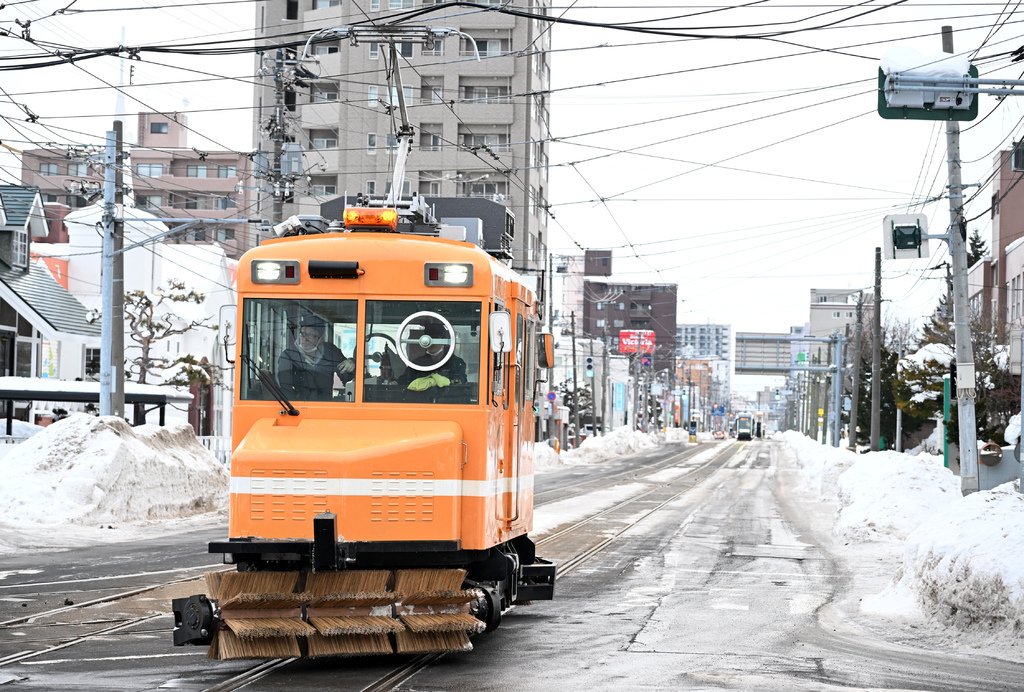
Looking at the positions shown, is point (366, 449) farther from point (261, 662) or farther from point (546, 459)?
point (546, 459)

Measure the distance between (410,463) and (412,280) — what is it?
Result: 1.53 metres

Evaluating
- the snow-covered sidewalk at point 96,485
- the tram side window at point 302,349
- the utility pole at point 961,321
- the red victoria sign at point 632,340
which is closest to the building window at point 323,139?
the snow-covered sidewalk at point 96,485

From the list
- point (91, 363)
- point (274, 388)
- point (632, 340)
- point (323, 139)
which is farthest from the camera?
A: point (632, 340)

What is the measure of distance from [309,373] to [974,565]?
633cm

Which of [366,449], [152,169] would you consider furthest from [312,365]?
[152,169]

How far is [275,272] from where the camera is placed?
35.6ft

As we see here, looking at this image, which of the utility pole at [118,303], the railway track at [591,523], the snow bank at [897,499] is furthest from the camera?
the utility pole at [118,303]

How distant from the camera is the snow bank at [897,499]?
25719 millimetres

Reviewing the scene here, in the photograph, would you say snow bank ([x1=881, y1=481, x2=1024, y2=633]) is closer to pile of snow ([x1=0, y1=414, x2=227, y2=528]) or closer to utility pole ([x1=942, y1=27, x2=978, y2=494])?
utility pole ([x1=942, y1=27, x2=978, y2=494])

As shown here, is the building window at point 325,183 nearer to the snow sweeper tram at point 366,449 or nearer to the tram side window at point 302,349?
the snow sweeper tram at point 366,449

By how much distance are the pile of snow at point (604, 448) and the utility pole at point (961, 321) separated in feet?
143

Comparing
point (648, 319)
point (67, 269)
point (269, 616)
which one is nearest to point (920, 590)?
point (269, 616)

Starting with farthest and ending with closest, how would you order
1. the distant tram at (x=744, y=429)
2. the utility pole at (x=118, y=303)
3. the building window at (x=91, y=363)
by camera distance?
the distant tram at (x=744, y=429) → the building window at (x=91, y=363) → the utility pole at (x=118, y=303)

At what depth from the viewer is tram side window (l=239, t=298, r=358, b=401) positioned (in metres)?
10.6
